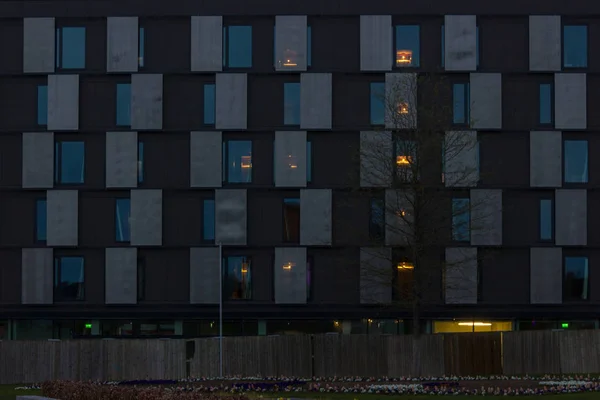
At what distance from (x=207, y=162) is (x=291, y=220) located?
17.0 ft

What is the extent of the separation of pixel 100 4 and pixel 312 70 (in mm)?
11555

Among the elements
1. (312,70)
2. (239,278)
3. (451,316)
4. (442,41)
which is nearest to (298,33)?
(312,70)

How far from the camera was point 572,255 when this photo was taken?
170ft

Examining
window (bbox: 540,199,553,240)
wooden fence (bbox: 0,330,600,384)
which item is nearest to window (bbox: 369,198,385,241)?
wooden fence (bbox: 0,330,600,384)

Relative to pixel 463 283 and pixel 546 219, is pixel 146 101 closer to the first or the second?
pixel 463 283

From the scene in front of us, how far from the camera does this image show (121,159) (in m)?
52.4

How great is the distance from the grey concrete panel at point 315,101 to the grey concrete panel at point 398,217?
523 centimetres

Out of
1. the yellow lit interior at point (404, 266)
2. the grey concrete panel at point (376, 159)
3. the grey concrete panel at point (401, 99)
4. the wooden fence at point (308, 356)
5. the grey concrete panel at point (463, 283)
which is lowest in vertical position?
the wooden fence at point (308, 356)

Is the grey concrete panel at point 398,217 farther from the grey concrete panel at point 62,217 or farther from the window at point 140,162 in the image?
the grey concrete panel at point 62,217

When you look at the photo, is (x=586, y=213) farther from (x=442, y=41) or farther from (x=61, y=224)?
(x=61, y=224)

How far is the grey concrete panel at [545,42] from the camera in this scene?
171ft

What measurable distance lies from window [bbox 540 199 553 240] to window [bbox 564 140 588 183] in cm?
159

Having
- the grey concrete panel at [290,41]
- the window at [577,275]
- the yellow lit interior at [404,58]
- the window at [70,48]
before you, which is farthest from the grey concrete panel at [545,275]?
the window at [70,48]

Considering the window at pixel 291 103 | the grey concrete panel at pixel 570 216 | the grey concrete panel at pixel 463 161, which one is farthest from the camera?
the window at pixel 291 103
